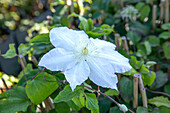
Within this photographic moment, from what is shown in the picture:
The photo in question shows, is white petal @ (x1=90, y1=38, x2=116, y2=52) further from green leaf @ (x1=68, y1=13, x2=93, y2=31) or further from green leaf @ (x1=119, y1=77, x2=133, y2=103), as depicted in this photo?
green leaf @ (x1=119, y1=77, x2=133, y2=103)

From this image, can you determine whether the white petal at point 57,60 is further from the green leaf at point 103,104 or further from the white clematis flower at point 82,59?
the green leaf at point 103,104

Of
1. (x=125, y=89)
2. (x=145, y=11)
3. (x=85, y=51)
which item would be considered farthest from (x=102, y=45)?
(x=145, y=11)

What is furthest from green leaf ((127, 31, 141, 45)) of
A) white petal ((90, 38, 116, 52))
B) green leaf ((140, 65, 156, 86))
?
white petal ((90, 38, 116, 52))

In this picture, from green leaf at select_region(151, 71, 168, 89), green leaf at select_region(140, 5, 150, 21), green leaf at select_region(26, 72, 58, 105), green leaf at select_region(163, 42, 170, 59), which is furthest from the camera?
green leaf at select_region(140, 5, 150, 21)

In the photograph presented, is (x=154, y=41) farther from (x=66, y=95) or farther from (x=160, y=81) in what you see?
(x=66, y=95)

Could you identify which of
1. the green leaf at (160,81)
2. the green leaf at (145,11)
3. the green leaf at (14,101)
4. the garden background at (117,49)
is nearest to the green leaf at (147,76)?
the garden background at (117,49)

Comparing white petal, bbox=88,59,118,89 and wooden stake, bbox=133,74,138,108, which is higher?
white petal, bbox=88,59,118,89
